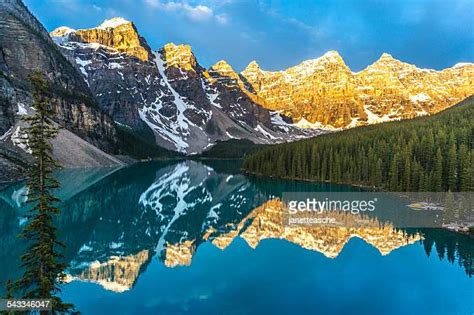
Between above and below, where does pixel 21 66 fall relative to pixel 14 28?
below

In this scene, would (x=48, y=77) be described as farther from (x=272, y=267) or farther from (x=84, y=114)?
(x=272, y=267)

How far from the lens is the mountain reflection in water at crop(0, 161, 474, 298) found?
123 feet

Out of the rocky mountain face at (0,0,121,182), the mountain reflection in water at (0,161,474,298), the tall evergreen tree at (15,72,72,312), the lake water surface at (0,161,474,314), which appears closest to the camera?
the tall evergreen tree at (15,72,72,312)

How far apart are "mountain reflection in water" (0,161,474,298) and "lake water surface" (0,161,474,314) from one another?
0.16 metres

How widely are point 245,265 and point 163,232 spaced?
18.9 metres

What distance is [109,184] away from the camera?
103562mm

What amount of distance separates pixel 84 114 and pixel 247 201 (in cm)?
14516

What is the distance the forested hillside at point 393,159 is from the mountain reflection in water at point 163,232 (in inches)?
994

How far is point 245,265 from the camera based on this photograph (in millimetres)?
37250

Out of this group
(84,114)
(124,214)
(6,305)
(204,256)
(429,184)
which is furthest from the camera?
(84,114)

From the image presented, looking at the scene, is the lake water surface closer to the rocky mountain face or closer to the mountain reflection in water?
the mountain reflection in water

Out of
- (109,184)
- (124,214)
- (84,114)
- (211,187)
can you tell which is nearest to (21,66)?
(84,114)

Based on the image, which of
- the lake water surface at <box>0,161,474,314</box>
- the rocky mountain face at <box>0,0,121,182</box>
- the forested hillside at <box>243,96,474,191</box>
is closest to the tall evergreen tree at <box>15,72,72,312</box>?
the lake water surface at <box>0,161,474,314</box>

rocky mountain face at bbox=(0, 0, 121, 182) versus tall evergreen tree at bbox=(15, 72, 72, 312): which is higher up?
rocky mountain face at bbox=(0, 0, 121, 182)
